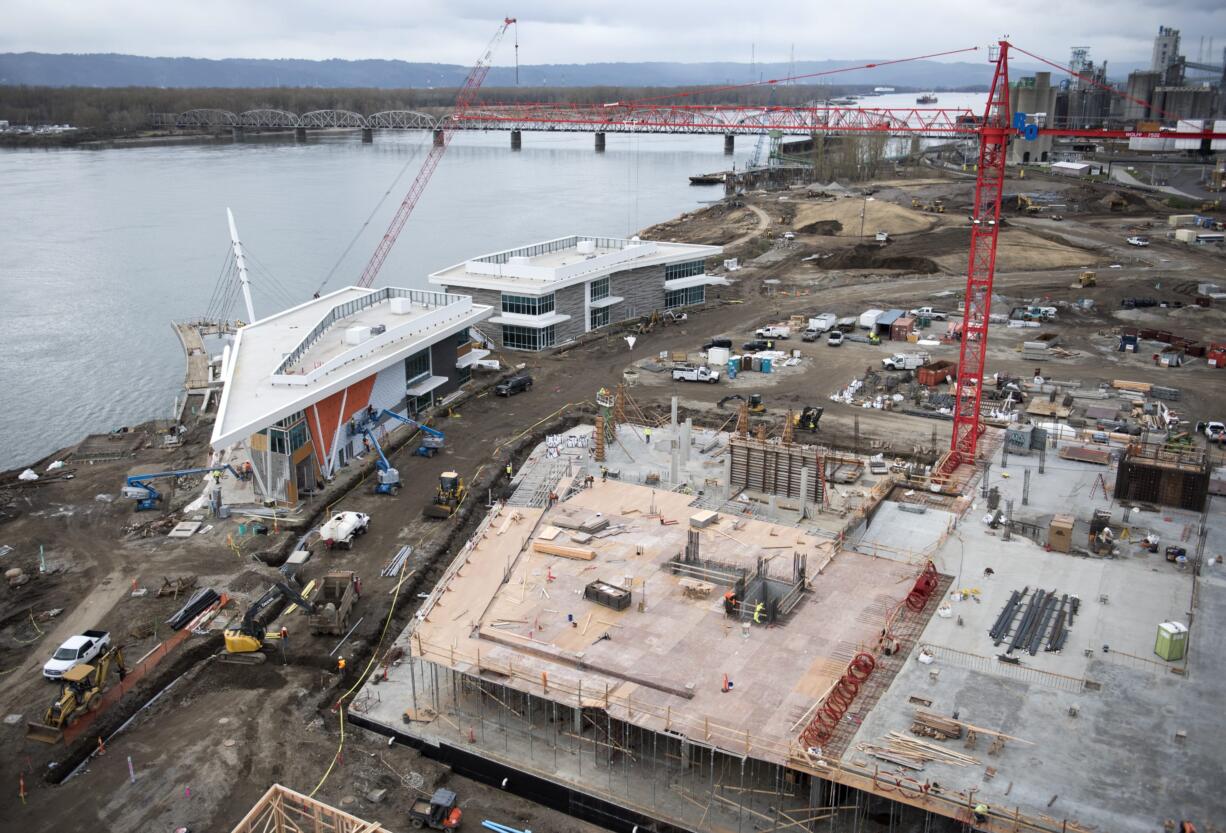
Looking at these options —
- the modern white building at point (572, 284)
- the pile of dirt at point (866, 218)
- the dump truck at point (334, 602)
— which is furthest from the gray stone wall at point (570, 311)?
the pile of dirt at point (866, 218)

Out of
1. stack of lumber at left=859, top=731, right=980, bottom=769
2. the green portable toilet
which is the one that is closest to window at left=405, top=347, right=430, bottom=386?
stack of lumber at left=859, top=731, right=980, bottom=769

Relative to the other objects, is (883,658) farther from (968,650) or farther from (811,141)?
(811,141)

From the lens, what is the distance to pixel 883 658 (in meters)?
21.0

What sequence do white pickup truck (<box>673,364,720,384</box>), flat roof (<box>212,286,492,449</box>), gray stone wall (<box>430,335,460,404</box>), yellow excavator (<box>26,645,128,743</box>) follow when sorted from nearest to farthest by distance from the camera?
yellow excavator (<box>26,645,128,743</box>) < flat roof (<box>212,286,492,449</box>) < gray stone wall (<box>430,335,460,404</box>) < white pickup truck (<box>673,364,720,384</box>)

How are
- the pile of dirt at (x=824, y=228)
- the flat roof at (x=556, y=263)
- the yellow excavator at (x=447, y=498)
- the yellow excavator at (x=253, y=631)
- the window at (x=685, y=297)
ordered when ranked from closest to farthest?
the yellow excavator at (x=253, y=631) → the yellow excavator at (x=447, y=498) → the flat roof at (x=556, y=263) → the window at (x=685, y=297) → the pile of dirt at (x=824, y=228)

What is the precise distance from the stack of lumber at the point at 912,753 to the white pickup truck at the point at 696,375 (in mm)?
26970

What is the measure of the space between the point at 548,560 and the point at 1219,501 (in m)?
18.8

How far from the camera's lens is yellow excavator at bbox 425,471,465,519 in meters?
31.0

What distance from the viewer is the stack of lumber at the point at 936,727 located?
1850 cm

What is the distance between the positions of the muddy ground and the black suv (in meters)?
0.78

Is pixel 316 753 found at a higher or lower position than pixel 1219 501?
lower

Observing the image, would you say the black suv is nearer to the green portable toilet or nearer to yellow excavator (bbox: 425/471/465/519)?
yellow excavator (bbox: 425/471/465/519)

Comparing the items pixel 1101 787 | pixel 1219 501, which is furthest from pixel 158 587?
pixel 1219 501

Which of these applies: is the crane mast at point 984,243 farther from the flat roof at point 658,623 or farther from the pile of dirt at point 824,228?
the pile of dirt at point 824,228
